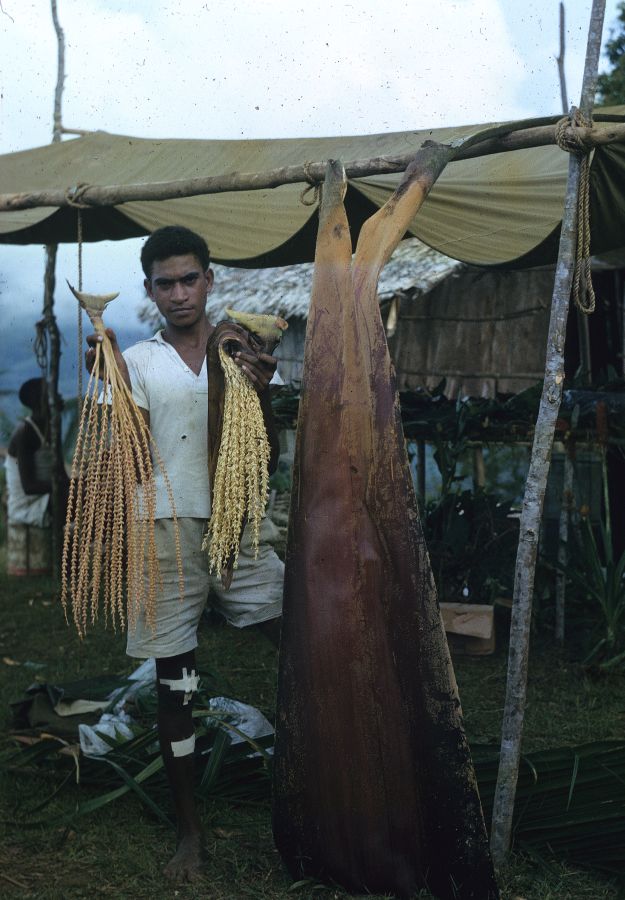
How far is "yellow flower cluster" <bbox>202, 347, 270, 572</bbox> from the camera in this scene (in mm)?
2703

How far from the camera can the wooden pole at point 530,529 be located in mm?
2723

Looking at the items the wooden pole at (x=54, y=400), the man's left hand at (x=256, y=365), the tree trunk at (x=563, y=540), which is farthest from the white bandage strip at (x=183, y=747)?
the wooden pole at (x=54, y=400)

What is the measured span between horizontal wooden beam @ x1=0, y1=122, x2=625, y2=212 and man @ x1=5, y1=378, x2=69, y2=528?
351 centimetres

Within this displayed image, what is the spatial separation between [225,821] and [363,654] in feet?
3.70

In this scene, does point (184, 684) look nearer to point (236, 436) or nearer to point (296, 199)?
point (236, 436)

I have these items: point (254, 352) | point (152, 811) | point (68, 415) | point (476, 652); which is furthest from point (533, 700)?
point (68, 415)

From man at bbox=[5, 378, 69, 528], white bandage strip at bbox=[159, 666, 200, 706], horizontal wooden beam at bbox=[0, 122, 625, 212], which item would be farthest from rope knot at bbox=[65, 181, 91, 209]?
man at bbox=[5, 378, 69, 528]

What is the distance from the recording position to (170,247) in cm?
300

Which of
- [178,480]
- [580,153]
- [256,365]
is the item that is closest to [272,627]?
[178,480]

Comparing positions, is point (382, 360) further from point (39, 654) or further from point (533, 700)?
point (39, 654)

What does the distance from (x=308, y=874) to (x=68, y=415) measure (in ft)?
28.4

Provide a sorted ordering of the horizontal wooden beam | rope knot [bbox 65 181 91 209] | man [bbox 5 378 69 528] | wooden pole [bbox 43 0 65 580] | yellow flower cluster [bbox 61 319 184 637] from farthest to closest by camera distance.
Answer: man [bbox 5 378 69 528] → wooden pole [bbox 43 0 65 580] → rope knot [bbox 65 181 91 209] → the horizontal wooden beam → yellow flower cluster [bbox 61 319 184 637]

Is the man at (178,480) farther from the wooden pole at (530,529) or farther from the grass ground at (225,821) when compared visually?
the wooden pole at (530,529)

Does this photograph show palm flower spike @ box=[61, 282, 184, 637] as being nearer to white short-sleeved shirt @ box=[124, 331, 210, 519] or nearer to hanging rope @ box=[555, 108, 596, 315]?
white short-sleeved shirt @ box=[124, 331, 210, 519]
